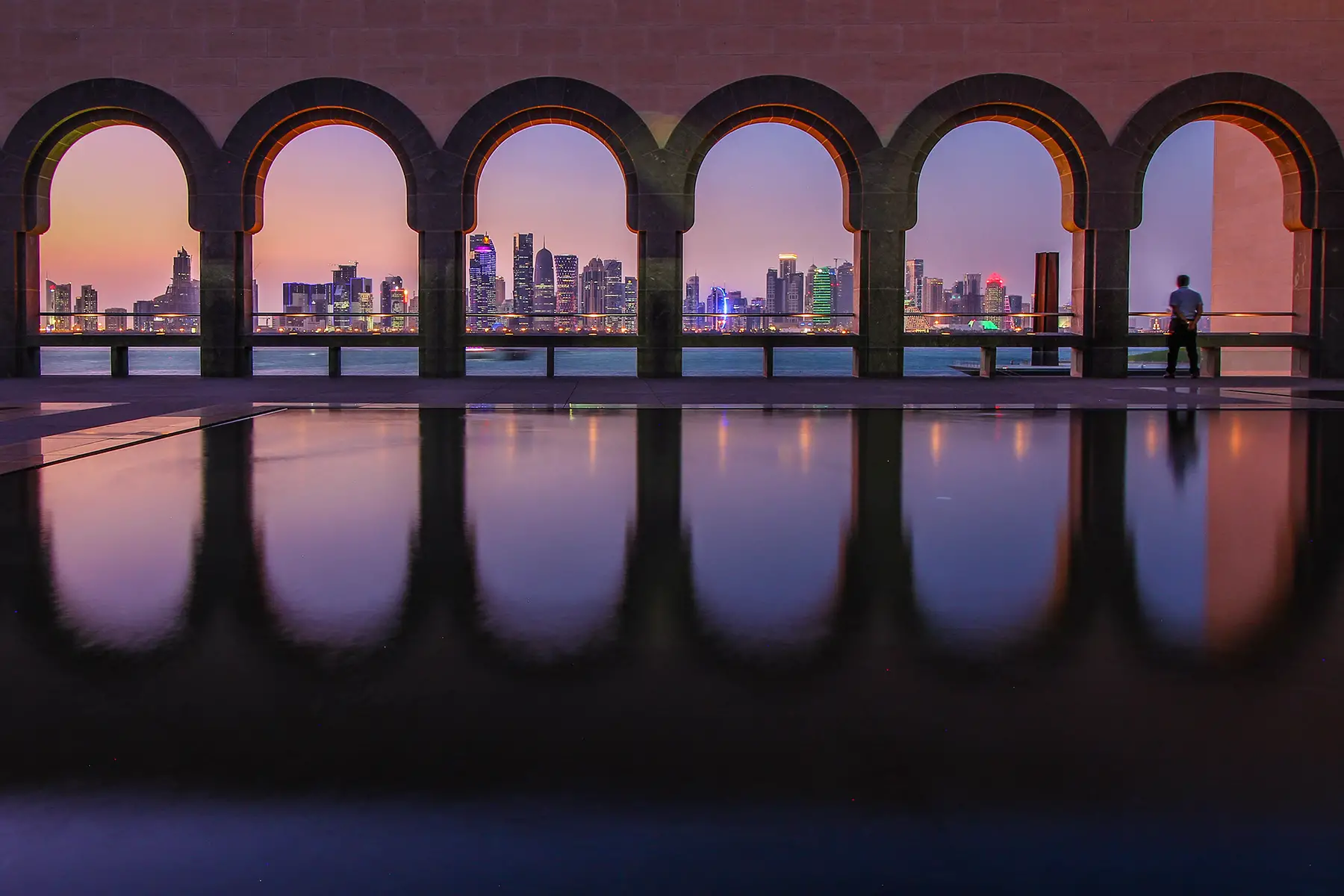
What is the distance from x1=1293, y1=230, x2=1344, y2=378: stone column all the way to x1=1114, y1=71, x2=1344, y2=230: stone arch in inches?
16.9

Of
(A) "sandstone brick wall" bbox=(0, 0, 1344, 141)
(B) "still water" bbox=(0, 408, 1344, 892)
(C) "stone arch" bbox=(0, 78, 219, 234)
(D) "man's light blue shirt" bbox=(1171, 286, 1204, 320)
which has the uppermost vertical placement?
(A) "sandstone brick wall" bbox=(0, 0, 1344, 141)

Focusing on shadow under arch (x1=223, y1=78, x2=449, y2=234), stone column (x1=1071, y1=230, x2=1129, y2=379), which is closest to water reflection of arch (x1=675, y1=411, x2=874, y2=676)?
shadow under arch (x1=223, y1=78, x2=449, y2=234)

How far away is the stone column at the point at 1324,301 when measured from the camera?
2161cm

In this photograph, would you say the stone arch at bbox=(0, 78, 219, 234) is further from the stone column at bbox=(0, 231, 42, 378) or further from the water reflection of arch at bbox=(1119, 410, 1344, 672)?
the water reflection of arch at bbox=(1119, 410, 1344, 672)

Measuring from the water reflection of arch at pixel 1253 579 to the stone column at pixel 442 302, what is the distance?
15.2 meters

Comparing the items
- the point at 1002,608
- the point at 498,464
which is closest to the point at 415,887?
the point at 1002,608

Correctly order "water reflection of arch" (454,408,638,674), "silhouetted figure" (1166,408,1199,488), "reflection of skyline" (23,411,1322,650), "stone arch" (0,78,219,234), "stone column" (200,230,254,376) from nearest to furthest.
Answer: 1. "water reflection of arch" (454,408,638,674)
2. "reflection of skyline" (23,411,1322,650)
3. "silhouetted figure" (1166,408,1199,488)
4. "stone arch" (0,78,219,234)
5. "stone column" (200,230,254,376)

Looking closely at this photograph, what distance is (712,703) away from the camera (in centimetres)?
330

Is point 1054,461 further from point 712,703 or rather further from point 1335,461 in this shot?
point 712,703

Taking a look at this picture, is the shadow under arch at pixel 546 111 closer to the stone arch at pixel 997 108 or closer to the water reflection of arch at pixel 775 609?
the stone arch at pixel 997 108

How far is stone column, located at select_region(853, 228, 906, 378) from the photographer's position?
21516 millimetres

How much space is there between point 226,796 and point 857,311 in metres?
20.2

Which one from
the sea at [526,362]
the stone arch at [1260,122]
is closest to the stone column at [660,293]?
the stone arch at [1260,122]

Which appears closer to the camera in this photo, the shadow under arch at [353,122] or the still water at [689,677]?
the still water at [689,677]
